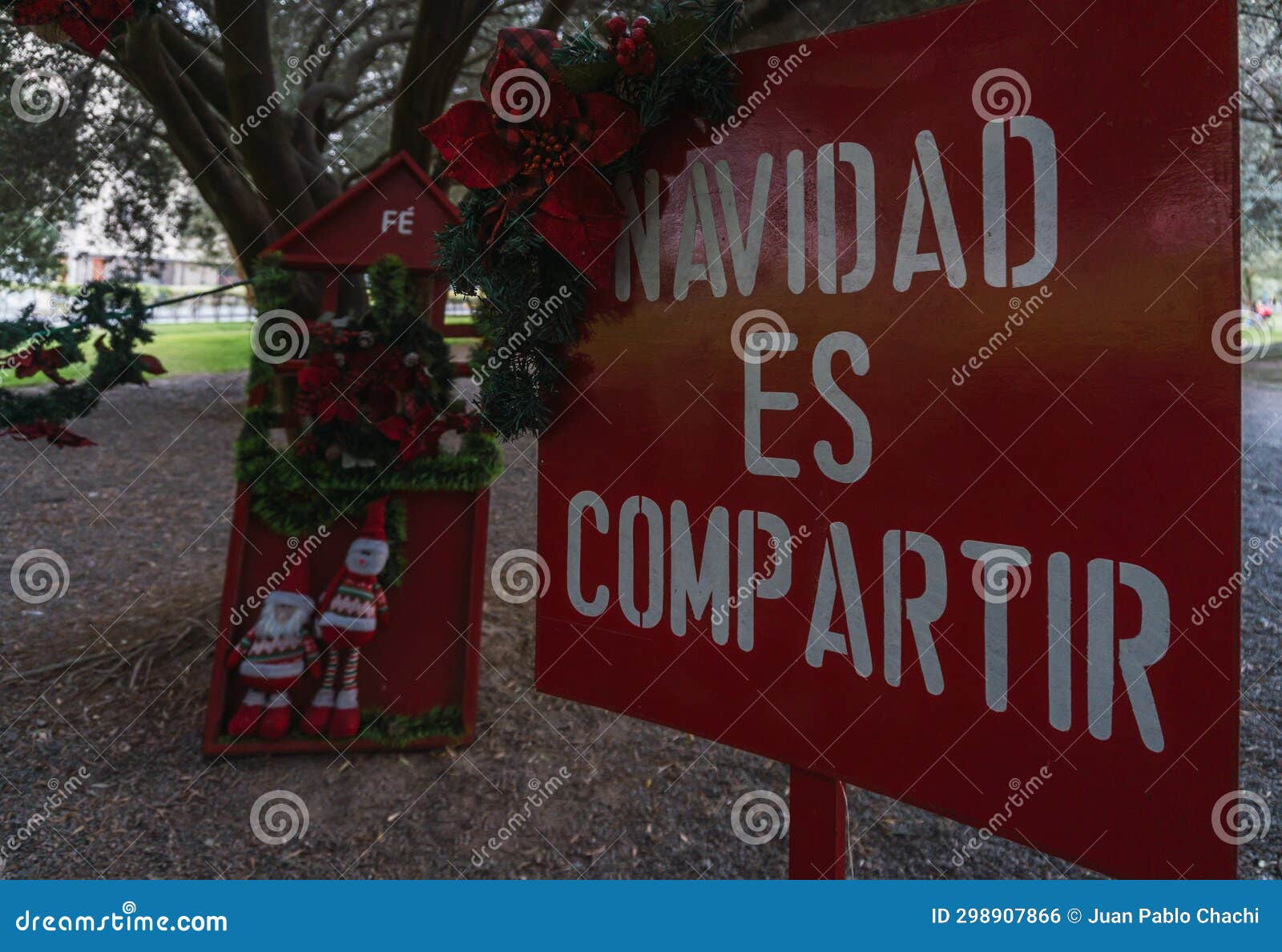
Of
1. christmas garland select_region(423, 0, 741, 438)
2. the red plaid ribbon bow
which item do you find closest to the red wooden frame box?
christmas garland select_region(423, 0, 741, 438)

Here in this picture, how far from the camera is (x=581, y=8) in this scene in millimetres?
6152

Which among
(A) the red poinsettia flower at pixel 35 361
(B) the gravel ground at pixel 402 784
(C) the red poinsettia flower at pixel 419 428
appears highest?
(A) the red poinsettia flower at pixel 35 361

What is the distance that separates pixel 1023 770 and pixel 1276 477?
7.55 metres

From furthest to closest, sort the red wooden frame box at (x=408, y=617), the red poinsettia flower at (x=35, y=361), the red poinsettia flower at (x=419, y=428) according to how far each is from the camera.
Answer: the red wooden frame box at (x=408, y=617) < the red poinsettia flower at (x=419, y=428) < the red poinsettia flower at (x=35, y=361)

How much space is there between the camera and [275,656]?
12.9ft

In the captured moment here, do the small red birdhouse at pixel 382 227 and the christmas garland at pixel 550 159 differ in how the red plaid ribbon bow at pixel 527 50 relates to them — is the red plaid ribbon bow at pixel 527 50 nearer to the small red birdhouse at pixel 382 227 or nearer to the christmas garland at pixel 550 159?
the christmas garland at pixel 550 159

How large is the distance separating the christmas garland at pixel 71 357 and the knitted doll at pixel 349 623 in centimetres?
107

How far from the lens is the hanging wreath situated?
2381 mm

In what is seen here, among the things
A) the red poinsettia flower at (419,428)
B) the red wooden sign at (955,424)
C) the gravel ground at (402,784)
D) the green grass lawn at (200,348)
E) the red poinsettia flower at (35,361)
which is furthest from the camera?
the green grass lawn at (200,348)

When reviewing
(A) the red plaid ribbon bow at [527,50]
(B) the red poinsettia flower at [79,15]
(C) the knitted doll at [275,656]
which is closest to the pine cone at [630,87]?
(A) the red plaid ribbon bow at [527,50]

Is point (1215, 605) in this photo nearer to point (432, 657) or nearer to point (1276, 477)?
point (432, 657)

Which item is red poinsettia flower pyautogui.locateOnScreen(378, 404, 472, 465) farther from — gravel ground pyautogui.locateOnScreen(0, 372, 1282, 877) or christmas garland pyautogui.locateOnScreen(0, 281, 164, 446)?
gravel ground pyautogui.locateOnScreen(0, 372, 1282, 877)

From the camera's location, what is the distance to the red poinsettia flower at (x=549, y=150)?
1.71 metres

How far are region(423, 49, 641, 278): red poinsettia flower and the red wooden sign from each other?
8cm
